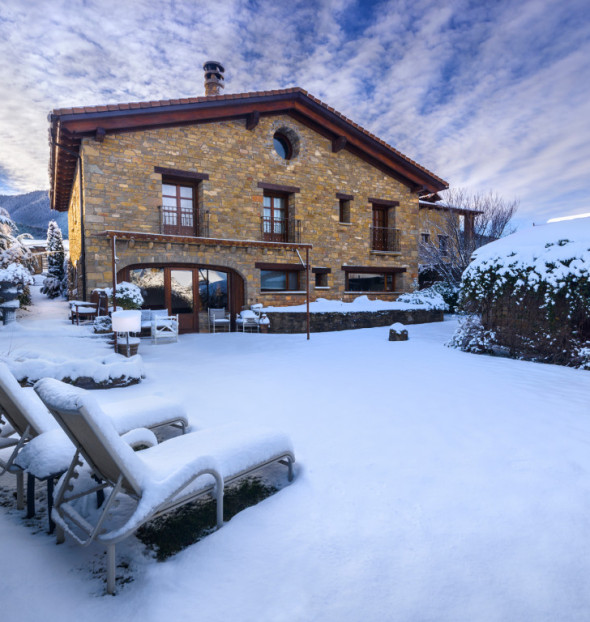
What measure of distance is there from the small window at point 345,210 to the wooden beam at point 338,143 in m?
2.03

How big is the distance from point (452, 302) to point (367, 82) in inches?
384

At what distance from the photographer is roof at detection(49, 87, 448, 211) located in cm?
1040

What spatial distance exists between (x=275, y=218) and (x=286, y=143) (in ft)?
10.4

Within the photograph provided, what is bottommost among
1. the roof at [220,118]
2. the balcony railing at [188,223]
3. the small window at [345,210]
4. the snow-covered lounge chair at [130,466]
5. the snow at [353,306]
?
the snow-covered lounge chair at [130,466]

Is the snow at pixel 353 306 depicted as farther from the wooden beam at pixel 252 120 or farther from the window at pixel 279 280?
the wooden beam at pixel 252 120

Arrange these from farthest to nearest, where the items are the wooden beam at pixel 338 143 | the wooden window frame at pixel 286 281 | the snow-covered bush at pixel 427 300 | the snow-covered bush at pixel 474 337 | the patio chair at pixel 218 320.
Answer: the snow-covered bush at pixel 427 300
the wooden beam at pixel 338 143
the wooden window frame at pixel 286 281
the patio chair at pixel 218 320
the snow-covered bush at pixel 474 337

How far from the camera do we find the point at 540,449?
10.4 feet

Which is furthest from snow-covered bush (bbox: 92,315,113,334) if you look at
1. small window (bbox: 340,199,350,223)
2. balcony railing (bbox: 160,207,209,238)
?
small window (bbox: 340,199,350,223)

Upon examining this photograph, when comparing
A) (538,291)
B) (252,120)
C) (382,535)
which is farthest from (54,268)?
(382,535)

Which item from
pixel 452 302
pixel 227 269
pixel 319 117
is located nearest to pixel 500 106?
pixel 319 117

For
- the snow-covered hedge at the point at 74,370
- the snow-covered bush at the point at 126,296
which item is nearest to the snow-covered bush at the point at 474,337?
the snow-covered hedge at the point at 74,370

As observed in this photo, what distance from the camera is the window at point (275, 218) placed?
46.5 feet

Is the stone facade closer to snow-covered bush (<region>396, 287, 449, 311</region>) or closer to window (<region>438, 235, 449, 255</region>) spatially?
snow-covered bush (<region>396, 287, 449, 311</region>)

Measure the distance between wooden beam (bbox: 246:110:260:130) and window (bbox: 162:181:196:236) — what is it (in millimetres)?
3060
